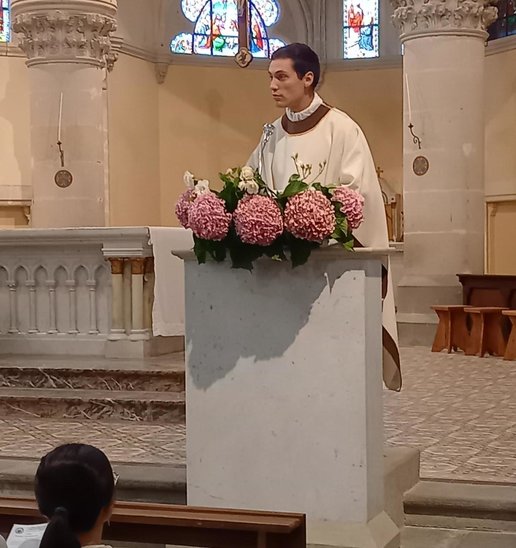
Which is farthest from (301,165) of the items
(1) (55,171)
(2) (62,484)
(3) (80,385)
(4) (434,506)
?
(1) (55,171)

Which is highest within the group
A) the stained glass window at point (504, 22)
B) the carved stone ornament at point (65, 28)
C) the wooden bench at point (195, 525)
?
the stained glass window at point (504, 22)

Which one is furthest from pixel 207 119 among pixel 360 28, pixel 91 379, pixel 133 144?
pixel 91 379

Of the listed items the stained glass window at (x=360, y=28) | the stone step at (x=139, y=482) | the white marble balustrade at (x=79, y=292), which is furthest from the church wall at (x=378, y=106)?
the stone step at (x=139, y=482)

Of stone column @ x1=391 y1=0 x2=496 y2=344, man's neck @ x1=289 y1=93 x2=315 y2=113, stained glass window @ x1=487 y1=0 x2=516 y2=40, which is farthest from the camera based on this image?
stained glass window @ x1=487 y1=0 x2=516 y2=40

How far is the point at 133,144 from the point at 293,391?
12.8 m

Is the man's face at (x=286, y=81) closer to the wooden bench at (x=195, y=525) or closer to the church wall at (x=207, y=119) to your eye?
the wooden bench at (x=195, y=525)

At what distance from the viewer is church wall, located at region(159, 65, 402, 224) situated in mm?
17062

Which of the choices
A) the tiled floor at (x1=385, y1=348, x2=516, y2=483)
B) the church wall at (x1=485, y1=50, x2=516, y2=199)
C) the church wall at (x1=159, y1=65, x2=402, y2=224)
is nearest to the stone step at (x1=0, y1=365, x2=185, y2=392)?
the tiled floor at (x1=385, y1=348, x2=516, y2=483)

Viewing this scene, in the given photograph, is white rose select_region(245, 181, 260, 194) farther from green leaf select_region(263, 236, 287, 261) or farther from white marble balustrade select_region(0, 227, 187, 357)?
white marble balustrade select_region(0, 227, 187, 357)

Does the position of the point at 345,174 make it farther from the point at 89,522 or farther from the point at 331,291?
the point at 89,522

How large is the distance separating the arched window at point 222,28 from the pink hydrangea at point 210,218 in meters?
13.8

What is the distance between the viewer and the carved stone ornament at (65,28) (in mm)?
12477

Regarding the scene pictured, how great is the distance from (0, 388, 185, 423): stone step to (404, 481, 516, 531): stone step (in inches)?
106

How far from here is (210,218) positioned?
384cm
